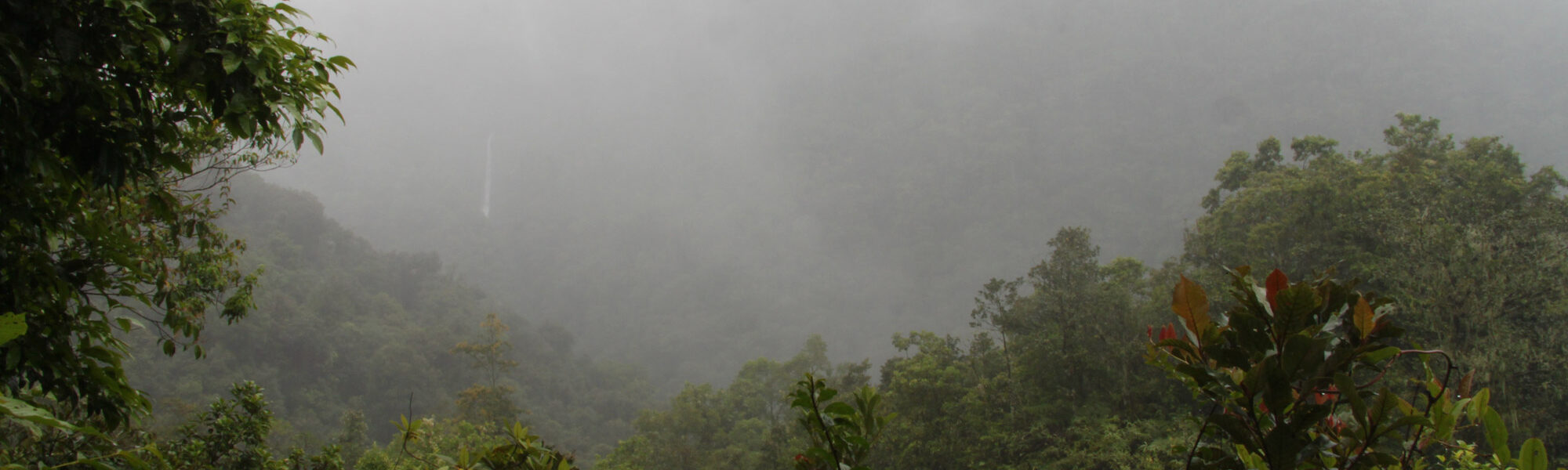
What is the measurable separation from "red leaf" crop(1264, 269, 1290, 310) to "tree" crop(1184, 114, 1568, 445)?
27.2 ft

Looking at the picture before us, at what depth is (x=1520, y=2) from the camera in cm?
8531

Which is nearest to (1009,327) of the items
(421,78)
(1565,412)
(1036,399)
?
(1036,399)

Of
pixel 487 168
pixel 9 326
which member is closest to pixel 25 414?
pixel 9 326

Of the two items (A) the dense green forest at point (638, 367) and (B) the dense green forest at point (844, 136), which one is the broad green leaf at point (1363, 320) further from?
(B) the dense green forest at point (844, 136)

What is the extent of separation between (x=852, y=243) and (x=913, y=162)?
20.2m

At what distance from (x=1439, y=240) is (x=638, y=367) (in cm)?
4480

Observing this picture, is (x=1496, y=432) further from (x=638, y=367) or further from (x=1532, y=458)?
(x=638, y=367)

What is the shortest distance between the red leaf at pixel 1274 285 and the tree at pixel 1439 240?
8.29m

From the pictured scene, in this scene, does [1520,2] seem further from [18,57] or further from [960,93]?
[18,57]

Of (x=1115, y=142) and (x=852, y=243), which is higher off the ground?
(x=1115, y=142)

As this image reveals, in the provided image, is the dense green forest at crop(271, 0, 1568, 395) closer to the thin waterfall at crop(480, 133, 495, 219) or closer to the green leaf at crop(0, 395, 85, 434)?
the thin waterfall at crop(480, 133, 495, 219)

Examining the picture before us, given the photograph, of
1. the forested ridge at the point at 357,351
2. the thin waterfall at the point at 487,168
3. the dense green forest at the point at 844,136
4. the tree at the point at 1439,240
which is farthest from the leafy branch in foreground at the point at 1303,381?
the thin waterfall at the point at 487,168

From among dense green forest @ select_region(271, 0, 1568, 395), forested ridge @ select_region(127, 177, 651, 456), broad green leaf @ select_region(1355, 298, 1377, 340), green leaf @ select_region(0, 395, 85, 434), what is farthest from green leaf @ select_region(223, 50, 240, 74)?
dense green forest @ select_region(271, 0, 1568, 395)

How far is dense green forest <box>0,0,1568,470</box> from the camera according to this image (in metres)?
0.85
